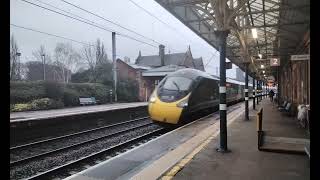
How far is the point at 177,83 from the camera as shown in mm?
15664

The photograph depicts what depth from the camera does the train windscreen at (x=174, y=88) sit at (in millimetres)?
14969

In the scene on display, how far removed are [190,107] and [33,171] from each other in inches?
326

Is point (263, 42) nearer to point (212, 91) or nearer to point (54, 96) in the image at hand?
point (212, 91)

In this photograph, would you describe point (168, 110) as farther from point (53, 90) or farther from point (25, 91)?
point (53, 90)

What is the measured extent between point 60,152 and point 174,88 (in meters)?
6.34

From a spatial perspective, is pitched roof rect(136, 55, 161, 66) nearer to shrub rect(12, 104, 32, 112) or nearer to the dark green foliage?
the dark green foliage

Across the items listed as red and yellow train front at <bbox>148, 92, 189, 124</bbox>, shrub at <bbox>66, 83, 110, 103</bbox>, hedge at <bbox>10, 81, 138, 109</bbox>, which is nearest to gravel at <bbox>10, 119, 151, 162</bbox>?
red and yellow train front at <bbox>148, 92, 189, 124</bbox>

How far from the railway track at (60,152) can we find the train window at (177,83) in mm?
1993

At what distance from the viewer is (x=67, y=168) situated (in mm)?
8289

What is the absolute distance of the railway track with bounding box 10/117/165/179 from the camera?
8.34 m

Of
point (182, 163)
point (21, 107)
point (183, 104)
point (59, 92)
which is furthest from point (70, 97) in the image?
point (182, 163)

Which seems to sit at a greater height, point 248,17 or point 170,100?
point 248,17

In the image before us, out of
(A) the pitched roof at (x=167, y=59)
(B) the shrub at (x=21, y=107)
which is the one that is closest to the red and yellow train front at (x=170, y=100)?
(B) the shrub at (x=21, y=107)
